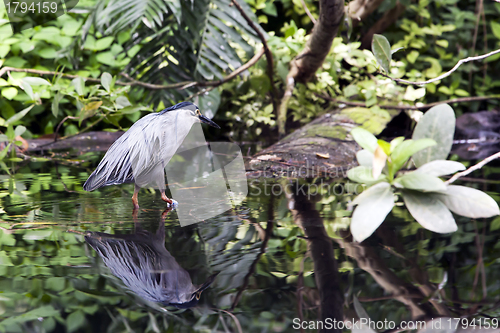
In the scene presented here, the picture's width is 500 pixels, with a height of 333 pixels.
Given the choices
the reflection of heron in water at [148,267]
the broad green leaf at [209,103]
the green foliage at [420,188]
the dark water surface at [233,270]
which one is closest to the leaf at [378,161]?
the green foliage at [420,188]

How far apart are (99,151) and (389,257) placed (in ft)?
5.99

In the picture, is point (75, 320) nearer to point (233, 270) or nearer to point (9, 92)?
point (233, 270)

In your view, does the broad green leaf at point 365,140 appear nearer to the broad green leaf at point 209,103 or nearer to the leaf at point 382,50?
the leaf at point 382,50

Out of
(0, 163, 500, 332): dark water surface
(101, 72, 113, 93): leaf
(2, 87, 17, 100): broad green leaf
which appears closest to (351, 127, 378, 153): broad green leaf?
(0, 163, 500, 332): dark water surface

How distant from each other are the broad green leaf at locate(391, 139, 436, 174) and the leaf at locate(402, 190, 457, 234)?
5cm

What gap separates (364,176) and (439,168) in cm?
9

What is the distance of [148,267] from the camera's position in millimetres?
717

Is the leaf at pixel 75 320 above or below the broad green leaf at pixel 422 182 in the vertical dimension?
below

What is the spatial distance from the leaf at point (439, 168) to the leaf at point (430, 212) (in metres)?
0.03

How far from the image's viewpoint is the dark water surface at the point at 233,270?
550 millimetres

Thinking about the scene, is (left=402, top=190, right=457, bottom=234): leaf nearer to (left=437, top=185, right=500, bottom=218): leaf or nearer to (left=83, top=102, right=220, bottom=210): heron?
(left=437, top=185, right=500, bottom=218): leaf

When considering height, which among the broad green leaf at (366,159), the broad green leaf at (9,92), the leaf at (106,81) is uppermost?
the broad green leaf at (9,92)

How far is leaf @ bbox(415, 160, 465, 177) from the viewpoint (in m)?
0.48

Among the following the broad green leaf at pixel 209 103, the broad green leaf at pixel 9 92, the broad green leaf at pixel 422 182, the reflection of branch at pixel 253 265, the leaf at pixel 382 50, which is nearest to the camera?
the broad green leaf at pixel 422 182
